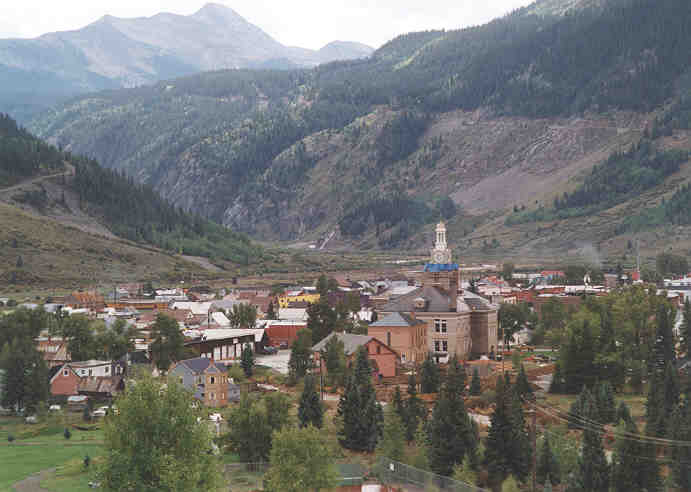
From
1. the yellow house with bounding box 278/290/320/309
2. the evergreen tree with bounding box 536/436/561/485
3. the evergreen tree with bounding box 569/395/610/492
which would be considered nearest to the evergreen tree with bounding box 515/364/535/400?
the evergreen tree with bounding box 536/436/561/485

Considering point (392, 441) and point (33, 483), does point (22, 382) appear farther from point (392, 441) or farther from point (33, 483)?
point (392, 441)

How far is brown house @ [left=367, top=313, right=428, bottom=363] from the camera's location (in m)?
102

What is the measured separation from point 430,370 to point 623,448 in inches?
1287

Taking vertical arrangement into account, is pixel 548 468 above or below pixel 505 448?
below

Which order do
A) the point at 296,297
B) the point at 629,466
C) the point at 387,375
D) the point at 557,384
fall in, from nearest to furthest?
1. the point at 629,466
2. the point at 557,384
3. the point at 387,375
4. the point at 296,297

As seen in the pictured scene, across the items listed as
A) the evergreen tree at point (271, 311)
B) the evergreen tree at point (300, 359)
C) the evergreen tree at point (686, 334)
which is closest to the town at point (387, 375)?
the evergreen tree at point (300, 359)

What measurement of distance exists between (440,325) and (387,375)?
1073cm

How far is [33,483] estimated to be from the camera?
63438 mm

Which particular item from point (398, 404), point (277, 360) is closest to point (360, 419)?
point (398, 404)

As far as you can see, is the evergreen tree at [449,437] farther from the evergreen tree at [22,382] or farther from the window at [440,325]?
the window at [440,325]

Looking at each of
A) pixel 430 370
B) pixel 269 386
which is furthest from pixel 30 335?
pixel 430 370

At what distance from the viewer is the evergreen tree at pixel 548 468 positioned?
195ft

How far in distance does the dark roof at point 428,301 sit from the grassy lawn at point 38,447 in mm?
36541

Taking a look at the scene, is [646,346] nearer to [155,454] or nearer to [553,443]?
[553,443]
